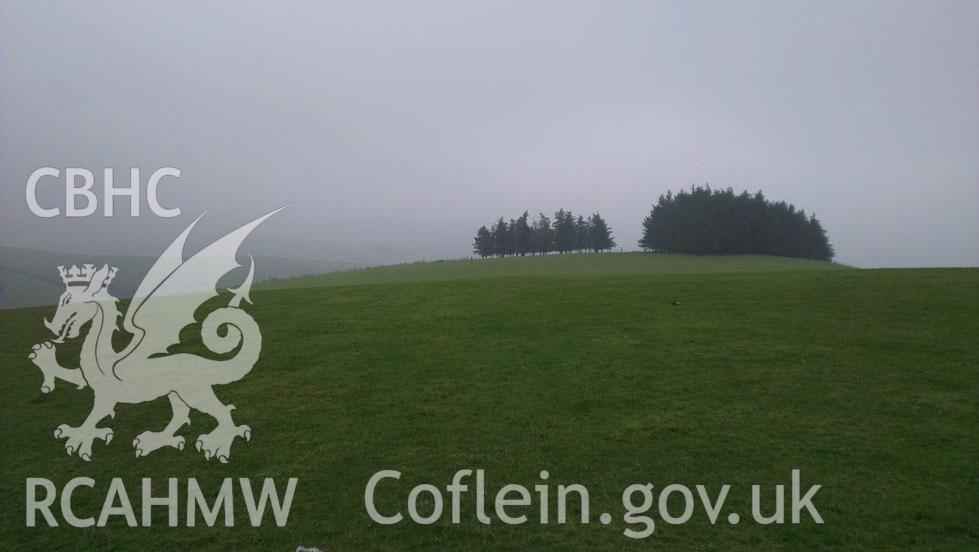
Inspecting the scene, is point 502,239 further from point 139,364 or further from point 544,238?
point 139,364

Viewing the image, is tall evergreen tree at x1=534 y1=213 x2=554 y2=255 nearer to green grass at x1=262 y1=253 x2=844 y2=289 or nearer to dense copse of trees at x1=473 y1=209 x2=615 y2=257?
dense copse of trees at x1=473 y1=209 x2=615 y2=257

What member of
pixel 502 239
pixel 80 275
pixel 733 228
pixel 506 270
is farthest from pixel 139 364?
pixel 502 239

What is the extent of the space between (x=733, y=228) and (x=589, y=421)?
57377 millimetres

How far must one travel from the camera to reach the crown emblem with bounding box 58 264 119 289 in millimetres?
6324

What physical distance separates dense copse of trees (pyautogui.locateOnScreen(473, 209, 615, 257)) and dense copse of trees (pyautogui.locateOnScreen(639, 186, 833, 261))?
13682 millimetres

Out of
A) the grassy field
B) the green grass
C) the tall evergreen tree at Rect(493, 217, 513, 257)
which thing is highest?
the tall evergreen tree at Rect(493, 217, 513, 257)

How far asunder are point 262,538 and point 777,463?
5.86 metres

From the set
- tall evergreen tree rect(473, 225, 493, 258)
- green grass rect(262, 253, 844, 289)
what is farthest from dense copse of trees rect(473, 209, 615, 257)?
green grass rect(262, 253, 844, 289)

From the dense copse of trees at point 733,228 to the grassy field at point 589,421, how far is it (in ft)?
154

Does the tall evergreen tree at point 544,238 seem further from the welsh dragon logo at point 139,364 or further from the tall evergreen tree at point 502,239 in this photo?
the welsh dragon logo at point 139,364

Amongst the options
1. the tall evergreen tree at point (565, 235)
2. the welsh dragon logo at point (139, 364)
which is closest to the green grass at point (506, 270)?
the welsh dragon logo at point (139, 364)

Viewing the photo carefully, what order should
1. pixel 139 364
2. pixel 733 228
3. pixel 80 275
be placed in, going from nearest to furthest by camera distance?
pixel 80 275 → pixel 139 364 → pixel 733 228

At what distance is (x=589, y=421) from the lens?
6.59m

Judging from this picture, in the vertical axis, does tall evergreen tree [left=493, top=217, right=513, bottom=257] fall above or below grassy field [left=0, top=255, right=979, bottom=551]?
above
